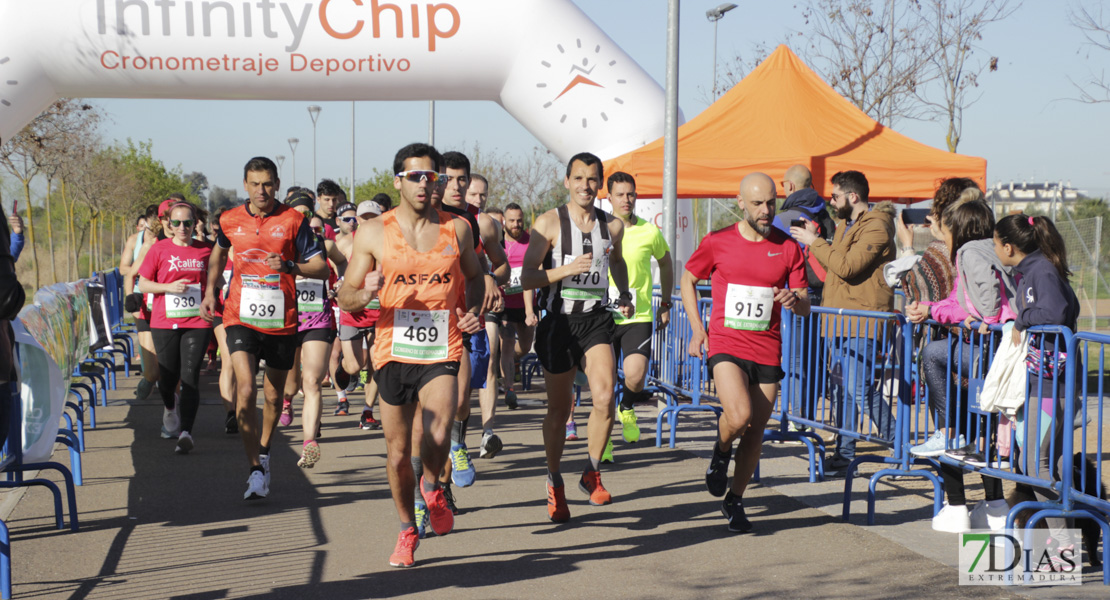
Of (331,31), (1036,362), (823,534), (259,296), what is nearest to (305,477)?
(259,296)

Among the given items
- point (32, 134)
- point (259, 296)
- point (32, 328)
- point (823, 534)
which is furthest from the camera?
point (32, 134)

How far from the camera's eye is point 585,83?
44.0 ft

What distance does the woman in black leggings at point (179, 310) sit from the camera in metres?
8.73

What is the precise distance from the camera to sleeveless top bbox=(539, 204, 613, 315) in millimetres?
6371

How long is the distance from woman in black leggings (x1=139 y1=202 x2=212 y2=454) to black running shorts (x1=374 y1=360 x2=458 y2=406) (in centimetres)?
400

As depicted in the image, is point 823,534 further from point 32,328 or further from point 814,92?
point 814,92

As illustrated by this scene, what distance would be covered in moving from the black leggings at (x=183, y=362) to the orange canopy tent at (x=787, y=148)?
4758 millimetres

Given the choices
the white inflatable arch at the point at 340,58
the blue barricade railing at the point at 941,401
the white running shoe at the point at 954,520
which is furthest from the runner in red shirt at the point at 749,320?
the white inflatable arch at the point at 340,58

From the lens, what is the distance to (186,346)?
8.81 m

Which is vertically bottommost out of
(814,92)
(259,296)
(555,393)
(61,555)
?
(61,555)

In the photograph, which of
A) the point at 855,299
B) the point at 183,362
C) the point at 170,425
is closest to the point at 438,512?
the point at 855,299

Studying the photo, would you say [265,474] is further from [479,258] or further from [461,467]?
[479,258]

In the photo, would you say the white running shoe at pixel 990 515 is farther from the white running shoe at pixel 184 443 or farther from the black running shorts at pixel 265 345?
the white running shoe at pixel 184 443

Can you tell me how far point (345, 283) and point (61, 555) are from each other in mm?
2021
